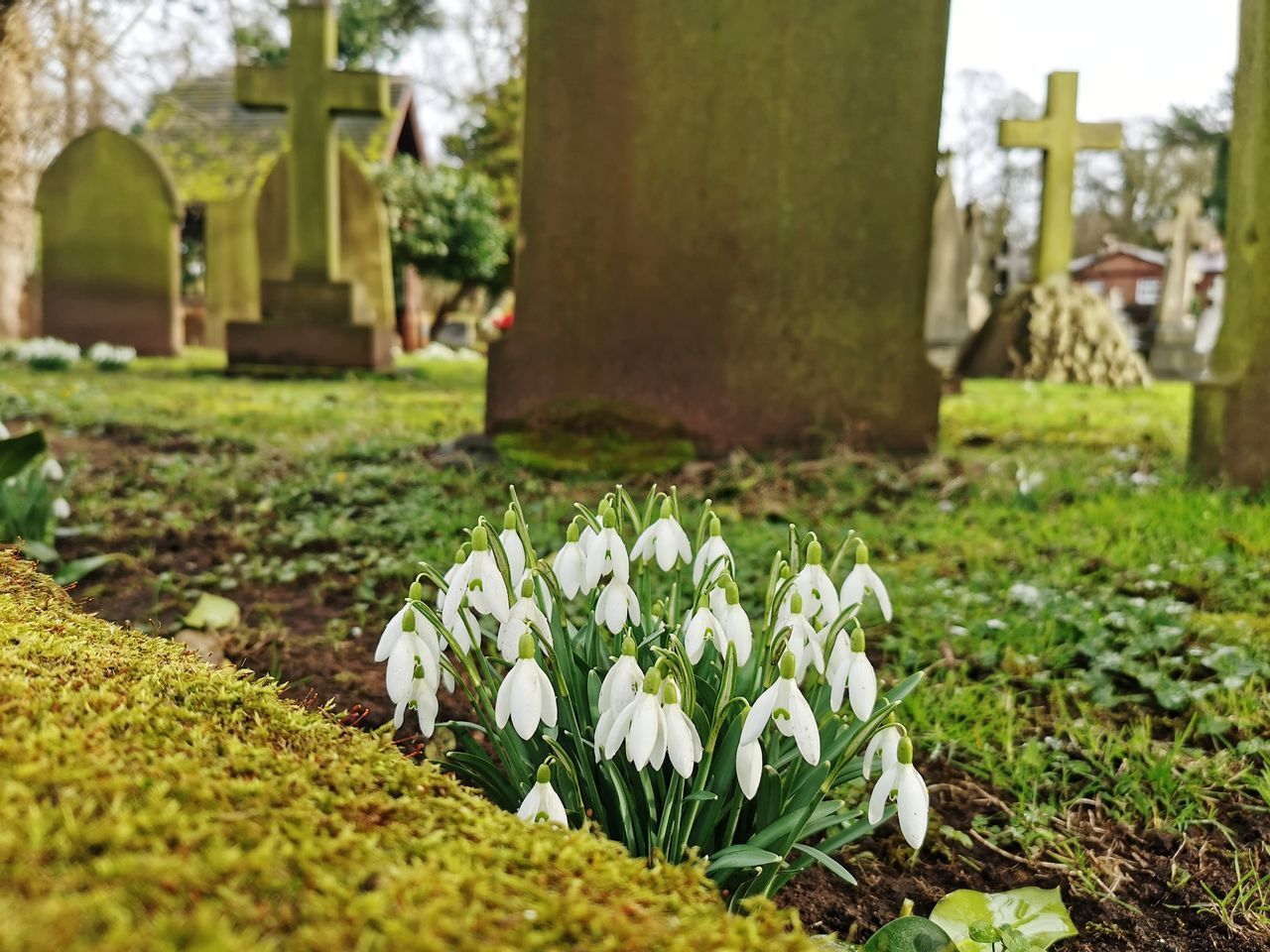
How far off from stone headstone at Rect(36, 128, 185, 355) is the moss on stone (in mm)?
11384

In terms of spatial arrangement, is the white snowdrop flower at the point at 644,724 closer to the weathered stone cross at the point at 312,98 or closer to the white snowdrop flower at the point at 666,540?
the white snowdrop flower at the point at 666,540

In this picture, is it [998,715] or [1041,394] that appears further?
[1041,394]

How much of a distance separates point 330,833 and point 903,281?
4.42 m

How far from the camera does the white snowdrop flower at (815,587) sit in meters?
1.59

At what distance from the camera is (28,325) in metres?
17.7

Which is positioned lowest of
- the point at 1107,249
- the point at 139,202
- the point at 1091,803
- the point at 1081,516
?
the point at 1091,803

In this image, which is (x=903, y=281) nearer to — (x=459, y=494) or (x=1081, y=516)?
(x=1081, y=516)

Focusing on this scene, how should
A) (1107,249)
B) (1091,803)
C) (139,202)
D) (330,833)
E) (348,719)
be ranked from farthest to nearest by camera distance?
(1107,249)
(139,202)
(348,719)
(1091,803)
(330,833)

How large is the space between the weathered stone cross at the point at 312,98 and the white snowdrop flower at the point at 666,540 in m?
8.22

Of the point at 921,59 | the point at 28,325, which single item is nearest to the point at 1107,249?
the point at 28,325

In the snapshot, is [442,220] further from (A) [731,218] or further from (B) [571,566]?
(B) [571,566]

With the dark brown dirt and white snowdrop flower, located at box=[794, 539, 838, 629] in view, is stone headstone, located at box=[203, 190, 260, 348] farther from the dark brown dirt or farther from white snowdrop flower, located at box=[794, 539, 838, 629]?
white snowdrop flower, located at box=[794, 539, 838, 629]

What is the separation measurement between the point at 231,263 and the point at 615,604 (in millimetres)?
15189

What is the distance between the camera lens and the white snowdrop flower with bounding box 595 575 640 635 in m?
1.58
